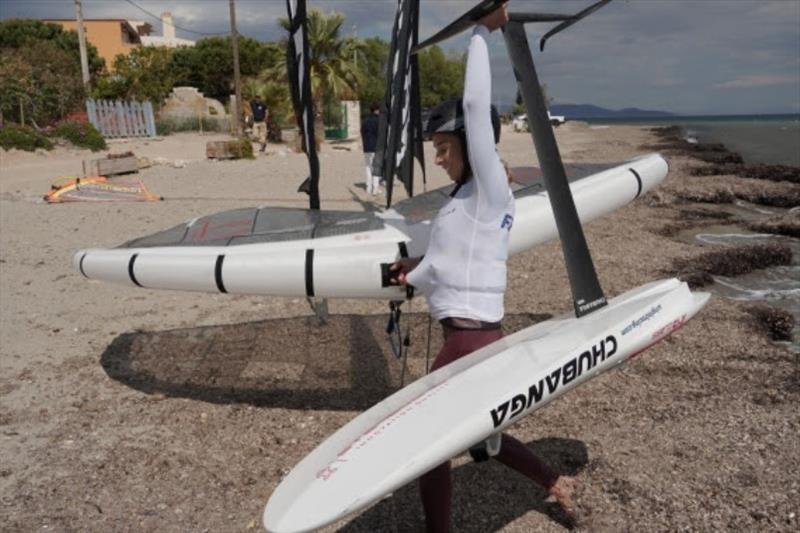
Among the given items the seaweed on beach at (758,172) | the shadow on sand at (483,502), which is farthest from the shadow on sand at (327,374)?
the seaweed on beach at (758,172)

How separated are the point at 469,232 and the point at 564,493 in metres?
1.40

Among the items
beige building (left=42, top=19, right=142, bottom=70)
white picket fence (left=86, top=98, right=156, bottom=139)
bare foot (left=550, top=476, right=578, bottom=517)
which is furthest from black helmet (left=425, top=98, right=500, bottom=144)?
beige building (left=42, top=19, right=142, bottom=70)

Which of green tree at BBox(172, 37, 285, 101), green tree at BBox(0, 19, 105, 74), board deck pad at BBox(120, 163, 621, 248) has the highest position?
green tree at BBox(0, 19, 105, 74)

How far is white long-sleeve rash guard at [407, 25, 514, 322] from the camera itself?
2.58m

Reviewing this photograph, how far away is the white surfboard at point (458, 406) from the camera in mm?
2219

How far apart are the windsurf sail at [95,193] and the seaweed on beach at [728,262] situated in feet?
32.3

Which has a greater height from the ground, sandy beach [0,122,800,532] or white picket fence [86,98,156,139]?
white picket fence [86,98,156,139]

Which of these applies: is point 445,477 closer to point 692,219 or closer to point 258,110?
point 692,219

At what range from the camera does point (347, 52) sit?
88.7 feet

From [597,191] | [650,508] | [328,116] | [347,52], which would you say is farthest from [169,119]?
[650,508]

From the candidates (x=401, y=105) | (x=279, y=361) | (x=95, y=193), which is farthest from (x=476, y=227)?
(x=95, y=193)

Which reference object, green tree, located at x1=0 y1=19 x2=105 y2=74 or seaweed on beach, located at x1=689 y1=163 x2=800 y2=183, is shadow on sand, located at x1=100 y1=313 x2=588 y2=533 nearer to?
seaweed on beach, located at x1=689 y1=163 x2=800 y2=183

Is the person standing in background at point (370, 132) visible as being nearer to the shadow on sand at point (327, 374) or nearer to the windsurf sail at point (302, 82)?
the shadow on sand at point (327, 374)

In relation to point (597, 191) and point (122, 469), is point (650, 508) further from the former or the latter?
point (122, 469)
